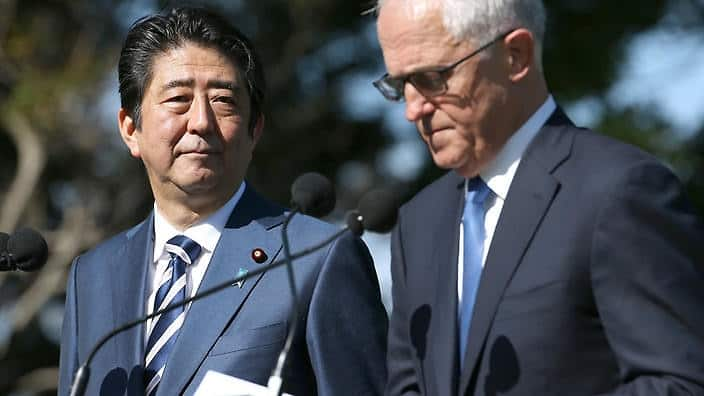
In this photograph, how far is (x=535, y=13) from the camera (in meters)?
3.44

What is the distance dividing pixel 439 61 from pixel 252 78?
1.41 m

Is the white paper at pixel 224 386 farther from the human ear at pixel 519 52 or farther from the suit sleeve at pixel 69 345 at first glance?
the human ear at pixel 519 52

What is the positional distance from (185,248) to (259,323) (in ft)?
1.21

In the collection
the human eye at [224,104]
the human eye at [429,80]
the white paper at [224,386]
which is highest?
the human eye at [429,80]

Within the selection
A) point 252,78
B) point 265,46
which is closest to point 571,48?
point 265,46

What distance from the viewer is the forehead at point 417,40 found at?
3.34 m

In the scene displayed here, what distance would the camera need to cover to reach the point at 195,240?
14.8ft

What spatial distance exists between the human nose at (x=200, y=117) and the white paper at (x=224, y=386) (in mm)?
765

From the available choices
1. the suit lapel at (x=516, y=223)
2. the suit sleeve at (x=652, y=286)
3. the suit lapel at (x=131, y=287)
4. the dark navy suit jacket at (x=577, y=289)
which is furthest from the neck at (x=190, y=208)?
the suit sleeve at (x=652, y=286)

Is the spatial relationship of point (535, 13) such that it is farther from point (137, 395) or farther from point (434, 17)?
point (137, 395)

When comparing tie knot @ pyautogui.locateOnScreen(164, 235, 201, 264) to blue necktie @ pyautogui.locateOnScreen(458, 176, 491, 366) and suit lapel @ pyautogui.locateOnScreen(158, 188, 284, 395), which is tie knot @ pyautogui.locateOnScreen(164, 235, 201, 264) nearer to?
suit lapel @ pyautogui.locateOnScreen(158, 188, 284, 395)

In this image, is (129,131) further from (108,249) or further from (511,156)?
(511,156)

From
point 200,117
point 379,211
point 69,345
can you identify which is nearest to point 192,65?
point 200,117

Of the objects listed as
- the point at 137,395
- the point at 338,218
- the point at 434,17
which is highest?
the point at 434,17
